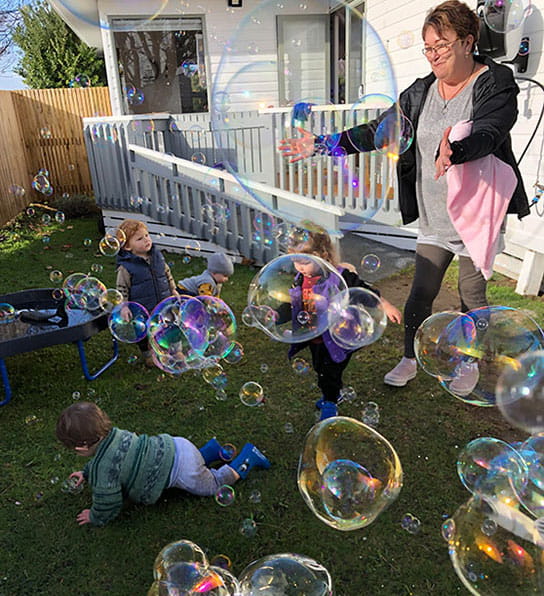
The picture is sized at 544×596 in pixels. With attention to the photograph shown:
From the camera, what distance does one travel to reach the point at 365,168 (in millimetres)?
6504

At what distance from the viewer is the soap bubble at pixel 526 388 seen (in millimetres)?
2430

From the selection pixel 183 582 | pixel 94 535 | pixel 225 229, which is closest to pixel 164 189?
pixel 225 229

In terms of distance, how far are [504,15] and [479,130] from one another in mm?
2417

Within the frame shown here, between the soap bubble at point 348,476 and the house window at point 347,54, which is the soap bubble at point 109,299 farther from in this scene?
the house window at point 347,54

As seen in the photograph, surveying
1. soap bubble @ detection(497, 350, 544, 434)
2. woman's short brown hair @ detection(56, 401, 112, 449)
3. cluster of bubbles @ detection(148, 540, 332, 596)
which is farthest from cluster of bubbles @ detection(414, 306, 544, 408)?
woman's short brown hair @ detection(56, 401, 112, 449)

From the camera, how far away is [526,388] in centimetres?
245

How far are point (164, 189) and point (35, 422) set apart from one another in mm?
4690

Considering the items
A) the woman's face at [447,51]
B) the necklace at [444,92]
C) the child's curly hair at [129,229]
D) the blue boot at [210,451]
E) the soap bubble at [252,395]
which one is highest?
the woman's face at [447,51]

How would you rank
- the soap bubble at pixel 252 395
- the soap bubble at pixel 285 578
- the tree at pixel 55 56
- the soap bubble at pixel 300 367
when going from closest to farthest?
the soap bubble at pixel 285 578 < the soap bubble at pixel 252 395 < the soap bubble at pixel 300 367 < the tree at pixel 55 56

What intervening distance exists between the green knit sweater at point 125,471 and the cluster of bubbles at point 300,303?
83 centimetres

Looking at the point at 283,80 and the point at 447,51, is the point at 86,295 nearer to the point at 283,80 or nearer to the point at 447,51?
the point at 447,51

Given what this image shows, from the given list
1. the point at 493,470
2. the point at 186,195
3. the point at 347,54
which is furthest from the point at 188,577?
the point at 347,54

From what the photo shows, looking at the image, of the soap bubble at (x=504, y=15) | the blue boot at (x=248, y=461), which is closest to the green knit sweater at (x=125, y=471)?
the blue boot at (x=248, y=461)

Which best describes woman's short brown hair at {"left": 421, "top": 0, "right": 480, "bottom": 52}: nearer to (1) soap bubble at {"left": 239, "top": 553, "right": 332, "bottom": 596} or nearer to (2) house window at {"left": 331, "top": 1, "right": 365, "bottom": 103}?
(1) soap bubble at {"left": 239, "top": 553, "right": 332, "bottom": 596}
